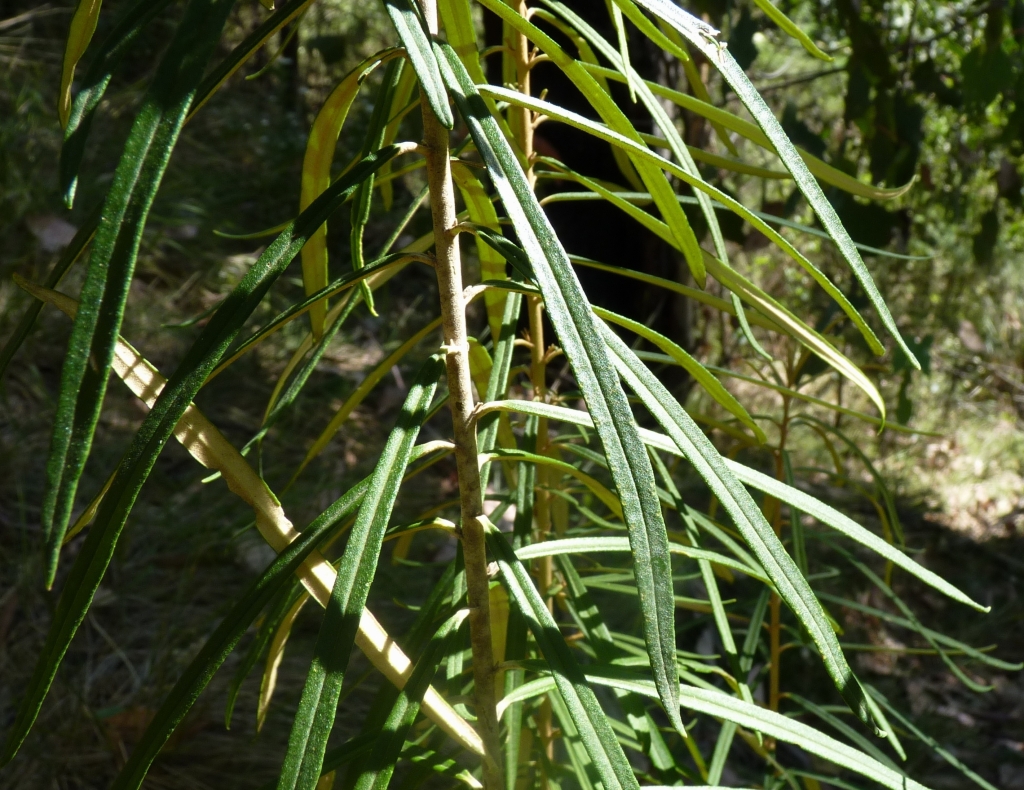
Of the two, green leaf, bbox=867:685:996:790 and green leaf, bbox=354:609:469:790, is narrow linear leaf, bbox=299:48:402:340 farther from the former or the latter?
green leaf, bbox=867:685:996:790

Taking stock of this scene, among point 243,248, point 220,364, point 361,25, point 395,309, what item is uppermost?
point 361,25

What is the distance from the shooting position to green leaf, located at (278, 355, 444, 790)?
1.11 ft

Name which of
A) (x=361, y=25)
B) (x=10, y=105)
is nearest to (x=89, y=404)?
(x=10, y=105)

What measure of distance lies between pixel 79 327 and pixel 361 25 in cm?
311

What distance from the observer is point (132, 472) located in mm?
303

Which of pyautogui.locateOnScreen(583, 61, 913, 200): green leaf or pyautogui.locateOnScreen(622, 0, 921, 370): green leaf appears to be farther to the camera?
pyautogui.locateOnScreen(583, 61, 913, 200): green leaf

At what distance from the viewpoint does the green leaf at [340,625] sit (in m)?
0.34

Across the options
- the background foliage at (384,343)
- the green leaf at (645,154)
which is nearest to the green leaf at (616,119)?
the green leaf at (645,154)

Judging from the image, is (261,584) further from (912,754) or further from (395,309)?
→ (395,309)

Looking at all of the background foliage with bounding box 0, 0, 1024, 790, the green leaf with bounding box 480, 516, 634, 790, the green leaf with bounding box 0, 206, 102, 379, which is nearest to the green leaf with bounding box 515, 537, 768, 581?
the green leaf with bounding box 480, 516, 634, 790

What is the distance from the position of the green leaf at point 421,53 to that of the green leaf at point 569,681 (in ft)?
0.64

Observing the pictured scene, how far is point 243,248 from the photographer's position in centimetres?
258

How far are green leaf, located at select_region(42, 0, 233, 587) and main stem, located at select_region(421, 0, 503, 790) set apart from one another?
127mm

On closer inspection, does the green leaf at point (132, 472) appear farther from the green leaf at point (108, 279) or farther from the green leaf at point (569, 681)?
the green leaf at point (569, 681)
